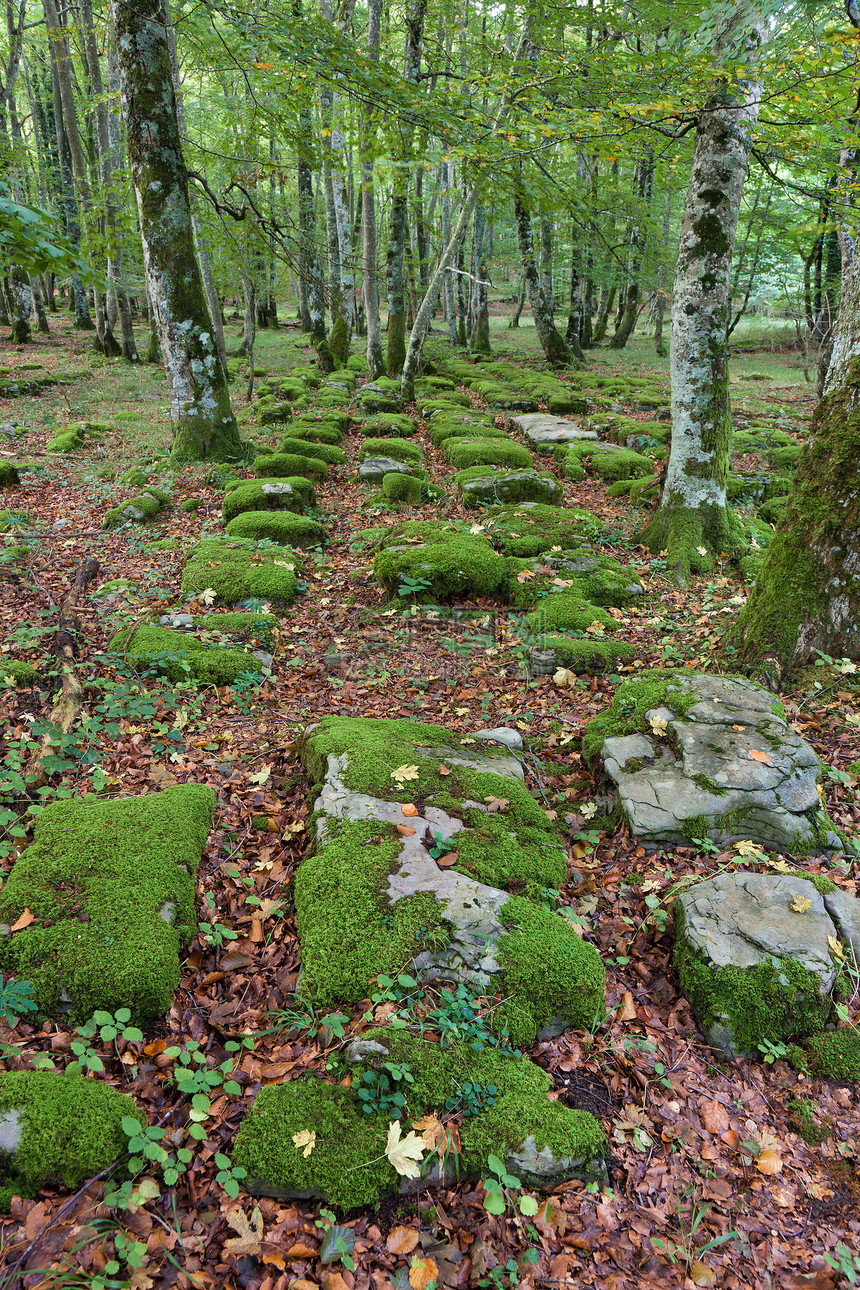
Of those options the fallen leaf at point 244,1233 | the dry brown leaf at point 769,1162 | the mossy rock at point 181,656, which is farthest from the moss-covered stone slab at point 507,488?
the fallen leaf at point 244,1233

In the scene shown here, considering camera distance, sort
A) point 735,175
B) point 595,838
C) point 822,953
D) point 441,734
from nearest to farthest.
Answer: point 822,953 → point 595,838 → point 441,734 → point 735,175

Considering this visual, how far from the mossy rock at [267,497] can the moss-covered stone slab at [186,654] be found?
288 centimetres

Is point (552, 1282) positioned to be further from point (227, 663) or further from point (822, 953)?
point (227, 663)

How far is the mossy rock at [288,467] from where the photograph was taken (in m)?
8.70

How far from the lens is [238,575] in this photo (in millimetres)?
6012

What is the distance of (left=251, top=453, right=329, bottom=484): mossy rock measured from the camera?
342 inches

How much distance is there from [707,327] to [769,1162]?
20.9ft

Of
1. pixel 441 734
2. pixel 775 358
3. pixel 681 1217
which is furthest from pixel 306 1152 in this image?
pixel 775 358

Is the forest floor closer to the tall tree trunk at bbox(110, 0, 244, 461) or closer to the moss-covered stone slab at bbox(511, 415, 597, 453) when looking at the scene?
the tall tree trunk at bbox(110, 0, 244, 461)

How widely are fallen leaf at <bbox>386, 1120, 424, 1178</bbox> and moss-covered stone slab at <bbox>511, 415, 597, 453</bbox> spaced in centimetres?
1028

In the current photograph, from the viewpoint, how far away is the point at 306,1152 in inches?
78.6

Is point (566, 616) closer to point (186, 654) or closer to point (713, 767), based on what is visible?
point (713, 767)

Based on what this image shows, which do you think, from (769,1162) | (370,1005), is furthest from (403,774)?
(769,1162)

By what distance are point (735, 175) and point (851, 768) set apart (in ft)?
17.5
